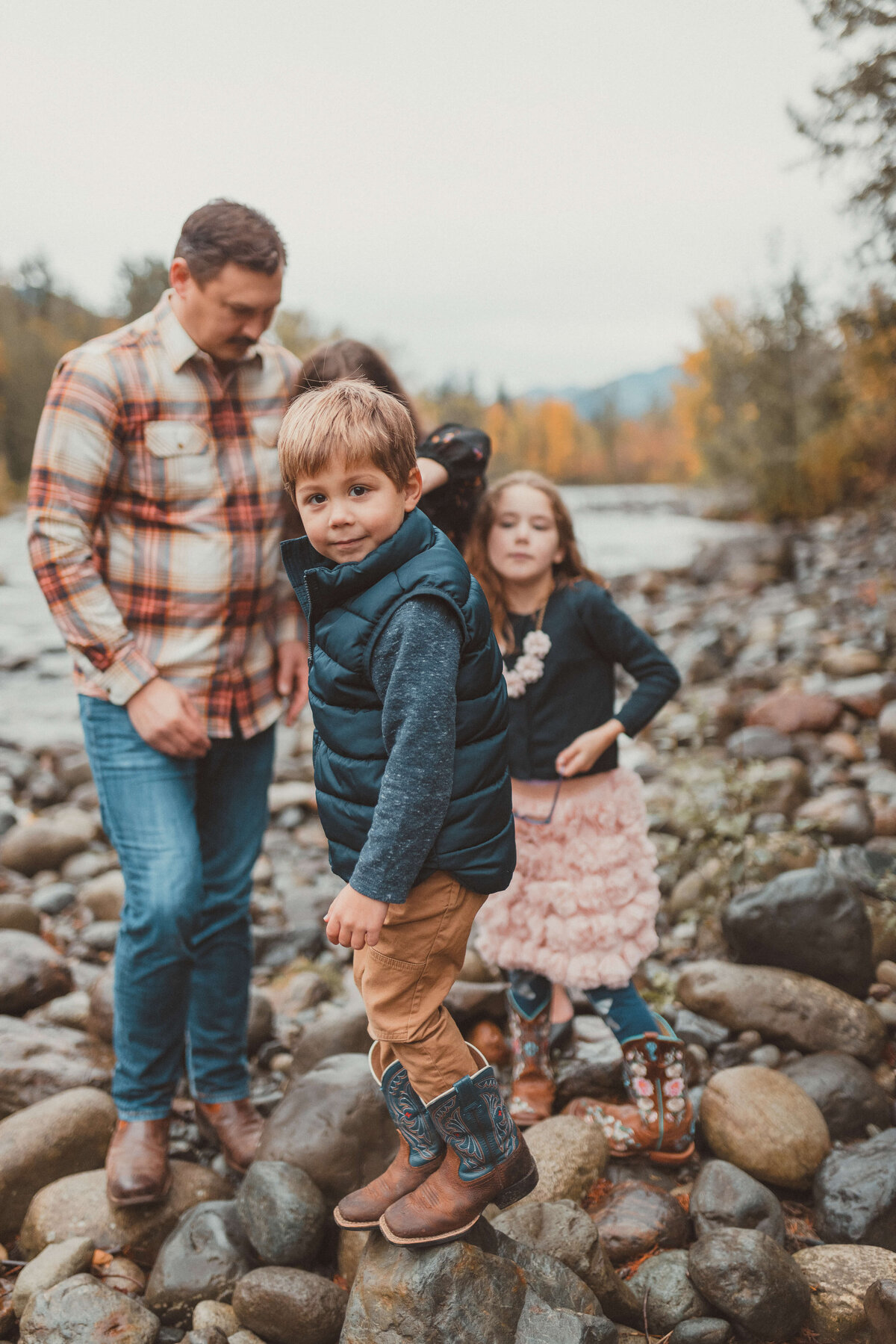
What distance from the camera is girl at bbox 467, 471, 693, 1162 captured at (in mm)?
2758

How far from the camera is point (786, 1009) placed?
3318mm

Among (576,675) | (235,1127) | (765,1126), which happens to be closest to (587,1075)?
(765,1126)

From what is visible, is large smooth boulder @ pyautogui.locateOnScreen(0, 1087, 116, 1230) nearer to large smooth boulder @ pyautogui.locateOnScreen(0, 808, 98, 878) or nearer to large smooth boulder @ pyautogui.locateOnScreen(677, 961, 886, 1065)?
large smooth boulder @ pyautogui.locateOnScreen(677, 961, 886, 1065)

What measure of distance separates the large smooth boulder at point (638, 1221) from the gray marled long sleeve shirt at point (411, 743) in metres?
1.29

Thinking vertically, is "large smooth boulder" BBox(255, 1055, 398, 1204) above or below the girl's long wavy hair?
below

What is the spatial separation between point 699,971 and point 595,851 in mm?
1031

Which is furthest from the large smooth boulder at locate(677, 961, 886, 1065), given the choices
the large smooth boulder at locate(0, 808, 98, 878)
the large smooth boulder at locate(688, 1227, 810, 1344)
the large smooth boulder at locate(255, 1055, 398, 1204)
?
the large smooth boulder at locate(0, 808, 98, 878)

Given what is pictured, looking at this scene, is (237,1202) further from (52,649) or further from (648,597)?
(648,597)

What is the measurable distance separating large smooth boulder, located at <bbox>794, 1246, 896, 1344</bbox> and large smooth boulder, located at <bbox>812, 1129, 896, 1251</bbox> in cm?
8

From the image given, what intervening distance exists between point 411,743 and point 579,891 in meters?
1.23

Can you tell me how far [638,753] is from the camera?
22.6 ft

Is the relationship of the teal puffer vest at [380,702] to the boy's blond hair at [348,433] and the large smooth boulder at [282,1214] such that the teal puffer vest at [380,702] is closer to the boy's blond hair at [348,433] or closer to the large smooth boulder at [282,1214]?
the boy's blond hair at [348,433]

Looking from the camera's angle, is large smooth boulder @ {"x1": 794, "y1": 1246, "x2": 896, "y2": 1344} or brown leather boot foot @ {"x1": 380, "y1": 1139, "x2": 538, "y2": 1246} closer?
brown leather boot foot @ {"x1": 380, "y1": 1139, "x2": 538, "y2": 1246}

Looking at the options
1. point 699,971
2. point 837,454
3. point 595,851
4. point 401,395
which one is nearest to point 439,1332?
point 595,851
